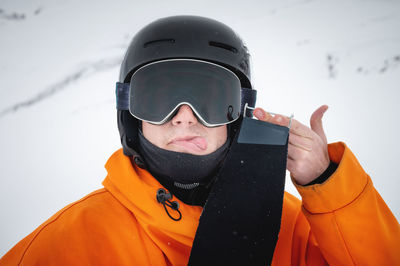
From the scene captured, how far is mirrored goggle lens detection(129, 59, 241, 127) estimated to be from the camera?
1.32 metres

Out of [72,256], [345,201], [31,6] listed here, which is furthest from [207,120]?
[31,6]

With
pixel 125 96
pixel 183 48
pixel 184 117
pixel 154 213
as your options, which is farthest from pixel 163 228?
pixel 183 48

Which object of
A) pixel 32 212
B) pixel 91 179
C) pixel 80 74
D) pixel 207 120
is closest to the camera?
pixel 207 120

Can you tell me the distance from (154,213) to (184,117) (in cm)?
56

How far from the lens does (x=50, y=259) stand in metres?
0.90

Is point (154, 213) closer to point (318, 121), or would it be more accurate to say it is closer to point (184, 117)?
point (184, 117)

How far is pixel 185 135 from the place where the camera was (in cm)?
124

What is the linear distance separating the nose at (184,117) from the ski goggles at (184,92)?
0.08 feet

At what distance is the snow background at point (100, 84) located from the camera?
11.6ft

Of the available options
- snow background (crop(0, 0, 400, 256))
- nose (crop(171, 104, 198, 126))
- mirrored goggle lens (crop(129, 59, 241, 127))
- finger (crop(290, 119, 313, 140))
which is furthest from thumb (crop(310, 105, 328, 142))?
snow background (crop(0, 0, 400, 256))

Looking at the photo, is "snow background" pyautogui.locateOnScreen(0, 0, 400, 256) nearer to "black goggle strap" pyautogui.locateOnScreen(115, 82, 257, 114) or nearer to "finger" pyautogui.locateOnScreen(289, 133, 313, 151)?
"black goggle strap" pyautogui.locateOnScreen(115, 82, 257, 114)

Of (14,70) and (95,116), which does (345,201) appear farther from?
(14,70)

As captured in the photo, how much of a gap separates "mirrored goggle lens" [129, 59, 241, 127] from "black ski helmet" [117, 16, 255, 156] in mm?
103

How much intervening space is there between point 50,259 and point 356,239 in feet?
4.47
